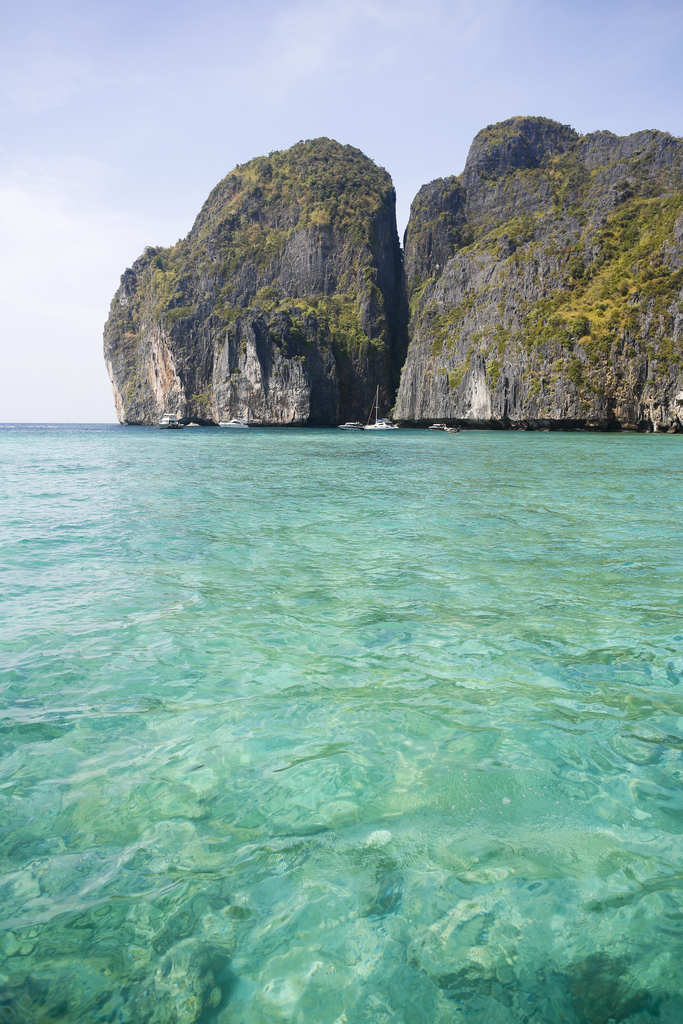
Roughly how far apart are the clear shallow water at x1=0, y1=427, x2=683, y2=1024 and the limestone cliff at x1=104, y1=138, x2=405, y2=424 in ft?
334

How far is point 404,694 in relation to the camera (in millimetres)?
4988

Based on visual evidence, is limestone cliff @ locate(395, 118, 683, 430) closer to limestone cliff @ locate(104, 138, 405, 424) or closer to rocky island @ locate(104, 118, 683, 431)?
rocky island @ locate(104, 118, 683, 431)

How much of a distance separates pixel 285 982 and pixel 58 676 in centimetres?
378

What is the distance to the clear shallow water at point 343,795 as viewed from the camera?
253 cm

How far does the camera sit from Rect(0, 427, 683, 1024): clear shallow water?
253cm

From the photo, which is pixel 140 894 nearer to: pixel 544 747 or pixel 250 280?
pixel 544 747

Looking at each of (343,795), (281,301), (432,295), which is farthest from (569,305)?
(343,795)

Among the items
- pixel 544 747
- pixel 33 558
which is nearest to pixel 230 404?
pixel 33 558

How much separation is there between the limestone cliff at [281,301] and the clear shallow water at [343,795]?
334 ft

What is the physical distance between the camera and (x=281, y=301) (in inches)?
4985

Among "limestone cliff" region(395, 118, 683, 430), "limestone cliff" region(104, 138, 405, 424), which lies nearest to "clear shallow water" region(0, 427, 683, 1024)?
"limestone cliff" region(395, 118, 683, 430)

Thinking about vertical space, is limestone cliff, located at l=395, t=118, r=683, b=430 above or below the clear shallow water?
above

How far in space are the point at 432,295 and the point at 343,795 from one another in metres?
110

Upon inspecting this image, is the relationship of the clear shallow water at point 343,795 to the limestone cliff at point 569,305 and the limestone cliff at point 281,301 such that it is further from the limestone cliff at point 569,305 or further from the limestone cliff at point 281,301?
the limestone cliff at point 281,301
